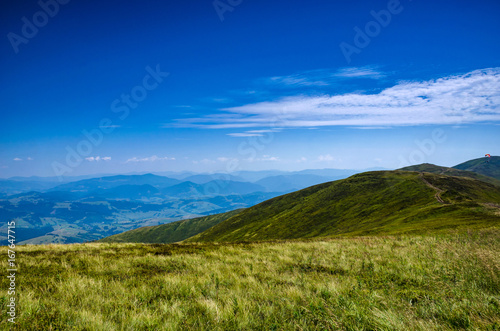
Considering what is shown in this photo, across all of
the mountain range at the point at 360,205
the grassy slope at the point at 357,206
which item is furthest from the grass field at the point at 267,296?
the mountain range at the point at 360,205

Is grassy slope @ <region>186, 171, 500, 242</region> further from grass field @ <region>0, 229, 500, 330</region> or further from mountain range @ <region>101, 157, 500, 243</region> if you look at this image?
grass field @ <region>0, 229, 500, 330</region>

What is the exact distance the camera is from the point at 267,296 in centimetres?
660

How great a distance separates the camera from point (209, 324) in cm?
509

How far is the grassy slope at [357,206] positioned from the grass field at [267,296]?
192 ft

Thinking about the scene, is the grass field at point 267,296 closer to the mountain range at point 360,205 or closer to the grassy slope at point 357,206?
the grassy slope at point 357,206

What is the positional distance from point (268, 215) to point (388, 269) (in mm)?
163902

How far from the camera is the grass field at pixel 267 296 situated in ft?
15.8

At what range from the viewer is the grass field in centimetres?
481

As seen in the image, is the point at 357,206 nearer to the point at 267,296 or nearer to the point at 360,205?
the point at 360,205

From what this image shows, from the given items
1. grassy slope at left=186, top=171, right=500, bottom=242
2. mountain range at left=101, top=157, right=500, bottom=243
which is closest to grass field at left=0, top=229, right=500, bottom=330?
grassy slope at left=186, top=171, right=500, bottom=242

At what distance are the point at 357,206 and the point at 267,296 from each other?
130 metres

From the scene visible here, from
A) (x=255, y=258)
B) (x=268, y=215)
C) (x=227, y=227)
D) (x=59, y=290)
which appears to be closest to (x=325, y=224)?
(x=268, y=215)

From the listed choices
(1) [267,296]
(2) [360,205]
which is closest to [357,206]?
(2) [360,205]

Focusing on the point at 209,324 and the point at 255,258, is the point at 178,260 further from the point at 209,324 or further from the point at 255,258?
the point at 209,324
